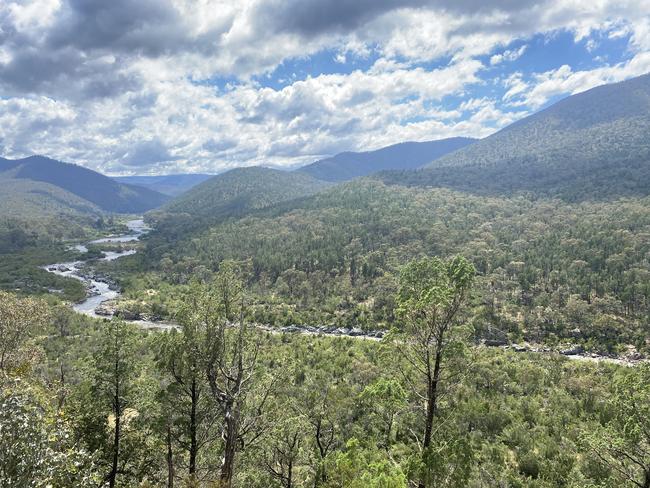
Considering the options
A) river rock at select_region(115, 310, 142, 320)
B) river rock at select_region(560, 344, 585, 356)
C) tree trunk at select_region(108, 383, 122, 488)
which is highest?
tree trunk at select_region(108, 383, 122, 488)

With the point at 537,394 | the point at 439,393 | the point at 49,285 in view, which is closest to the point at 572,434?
the point at 537,394

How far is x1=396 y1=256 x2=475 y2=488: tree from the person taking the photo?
1582 centimetres

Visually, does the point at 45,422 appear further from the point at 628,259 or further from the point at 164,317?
the point at 628,259

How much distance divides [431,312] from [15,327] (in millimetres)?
31441

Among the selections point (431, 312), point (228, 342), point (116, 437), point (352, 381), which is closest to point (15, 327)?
point (116, 437)

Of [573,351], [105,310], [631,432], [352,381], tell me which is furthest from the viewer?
[105,310]

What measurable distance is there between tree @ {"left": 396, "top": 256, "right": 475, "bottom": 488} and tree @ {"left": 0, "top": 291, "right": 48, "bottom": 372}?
2847 centimetres

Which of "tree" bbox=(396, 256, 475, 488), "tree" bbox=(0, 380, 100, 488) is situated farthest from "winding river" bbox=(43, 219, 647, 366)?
"tree" bbox=(396, 256, 475, 488)

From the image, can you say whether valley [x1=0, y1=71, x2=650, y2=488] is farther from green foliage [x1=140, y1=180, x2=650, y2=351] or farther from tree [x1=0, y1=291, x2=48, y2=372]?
green foliage [x1=140, y1=180, x2=650, y2=351]

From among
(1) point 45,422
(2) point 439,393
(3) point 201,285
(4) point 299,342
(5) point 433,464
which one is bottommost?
(4) point 299,342

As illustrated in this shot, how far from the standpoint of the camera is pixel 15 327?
102 ft

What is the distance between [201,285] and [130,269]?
185892mm

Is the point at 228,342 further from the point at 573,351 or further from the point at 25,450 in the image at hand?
the point at 573,351

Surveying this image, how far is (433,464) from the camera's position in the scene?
14820 millimetres
